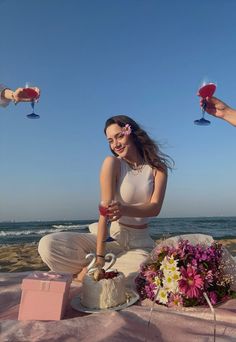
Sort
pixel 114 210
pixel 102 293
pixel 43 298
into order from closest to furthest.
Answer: pixel 43 298 → pixel 102 293 → pixel 114 210

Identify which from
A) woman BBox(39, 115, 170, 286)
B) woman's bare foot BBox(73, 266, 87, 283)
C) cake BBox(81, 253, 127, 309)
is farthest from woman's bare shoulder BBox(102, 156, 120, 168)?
cake BBox(81, 253, 127, 309)

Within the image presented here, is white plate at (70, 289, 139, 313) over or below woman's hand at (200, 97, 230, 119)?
below

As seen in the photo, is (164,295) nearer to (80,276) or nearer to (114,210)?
(114,210)

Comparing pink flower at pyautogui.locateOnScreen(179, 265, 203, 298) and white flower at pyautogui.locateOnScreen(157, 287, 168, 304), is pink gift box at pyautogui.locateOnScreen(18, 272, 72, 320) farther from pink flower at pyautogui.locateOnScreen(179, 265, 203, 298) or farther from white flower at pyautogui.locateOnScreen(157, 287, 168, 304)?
pink flower at pyautogui.locateOnScreen(179, 265, 203, 298)

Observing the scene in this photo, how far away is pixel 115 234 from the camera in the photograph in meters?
3.57

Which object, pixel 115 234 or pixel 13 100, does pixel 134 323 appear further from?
pixel 13 100

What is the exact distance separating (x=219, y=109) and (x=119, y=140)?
1025 mm

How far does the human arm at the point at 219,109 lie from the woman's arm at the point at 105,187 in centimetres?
99

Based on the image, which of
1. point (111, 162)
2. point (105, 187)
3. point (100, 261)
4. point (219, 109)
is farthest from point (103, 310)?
point (219, 109)

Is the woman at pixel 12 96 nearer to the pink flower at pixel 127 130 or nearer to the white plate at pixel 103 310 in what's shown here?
the pink flower at pixel 127 130

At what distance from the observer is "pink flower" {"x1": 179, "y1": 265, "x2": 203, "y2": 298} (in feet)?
8.45

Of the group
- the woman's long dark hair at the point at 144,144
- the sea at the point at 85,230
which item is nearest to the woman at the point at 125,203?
the woman's long dark hair at the point at 144,144

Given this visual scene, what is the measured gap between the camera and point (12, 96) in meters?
3.40

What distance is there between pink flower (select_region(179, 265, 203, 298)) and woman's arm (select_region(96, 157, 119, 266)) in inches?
30.5
